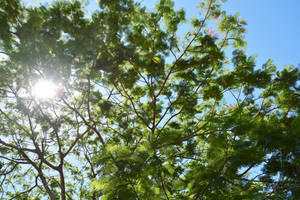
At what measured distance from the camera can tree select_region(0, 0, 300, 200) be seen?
7.82 feet

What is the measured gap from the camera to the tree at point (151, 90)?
2.38 meters

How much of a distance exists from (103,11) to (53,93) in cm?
249

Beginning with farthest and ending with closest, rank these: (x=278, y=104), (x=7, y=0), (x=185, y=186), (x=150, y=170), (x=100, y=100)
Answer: (x=100, y=100), (x=278, y=104), (x=7, y=0), (x=185, y=186), (x=150, y=170)

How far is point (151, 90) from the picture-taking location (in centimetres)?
511

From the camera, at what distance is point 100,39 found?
13.9ft

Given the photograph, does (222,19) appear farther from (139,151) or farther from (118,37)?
(139,151)

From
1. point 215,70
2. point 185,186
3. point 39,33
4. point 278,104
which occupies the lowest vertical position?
point 185,186

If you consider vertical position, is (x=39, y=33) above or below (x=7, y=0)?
below

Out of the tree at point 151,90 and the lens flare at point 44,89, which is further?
the lens flare at point 44,89

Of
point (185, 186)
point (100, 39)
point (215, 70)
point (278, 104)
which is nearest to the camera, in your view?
point (185, 186)

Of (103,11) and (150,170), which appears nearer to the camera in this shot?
(150,170)

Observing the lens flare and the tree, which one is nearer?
the tree

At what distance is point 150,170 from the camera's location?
2.38 metres

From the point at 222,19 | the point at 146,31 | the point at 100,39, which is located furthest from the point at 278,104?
the point at 100,39
